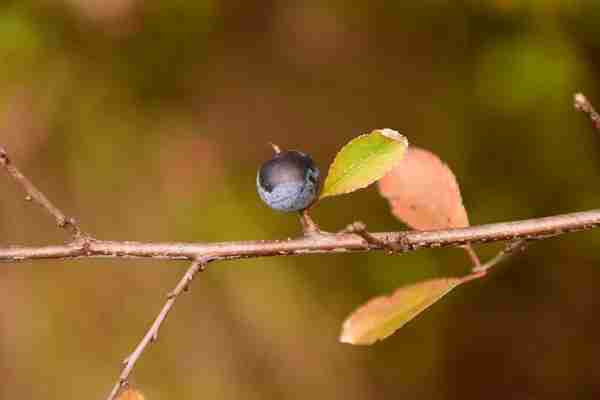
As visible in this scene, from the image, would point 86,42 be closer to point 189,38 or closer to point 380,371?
point 189,38

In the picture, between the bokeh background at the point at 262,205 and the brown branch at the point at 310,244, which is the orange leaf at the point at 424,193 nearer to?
the brown branch at the point at 310,244

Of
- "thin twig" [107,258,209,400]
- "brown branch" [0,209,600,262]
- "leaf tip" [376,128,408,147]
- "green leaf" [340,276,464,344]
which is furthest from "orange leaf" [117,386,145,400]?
"leaf tip" [376,128,408,147]

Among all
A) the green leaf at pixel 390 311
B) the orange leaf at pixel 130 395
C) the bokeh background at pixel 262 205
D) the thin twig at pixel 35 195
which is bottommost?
the orange leaf at pixel 130 395

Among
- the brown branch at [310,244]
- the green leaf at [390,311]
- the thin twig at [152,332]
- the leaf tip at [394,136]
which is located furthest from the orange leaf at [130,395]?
the leaf tip at [394,136]

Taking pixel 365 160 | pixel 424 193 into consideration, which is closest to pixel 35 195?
pixel 365 160

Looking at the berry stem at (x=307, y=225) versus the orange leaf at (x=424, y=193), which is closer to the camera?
the berry stem at (x=307, y=225)

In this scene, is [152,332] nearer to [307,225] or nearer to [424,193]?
[307,225]

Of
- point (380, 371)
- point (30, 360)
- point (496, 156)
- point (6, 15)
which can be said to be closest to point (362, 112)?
point (496, 156)
